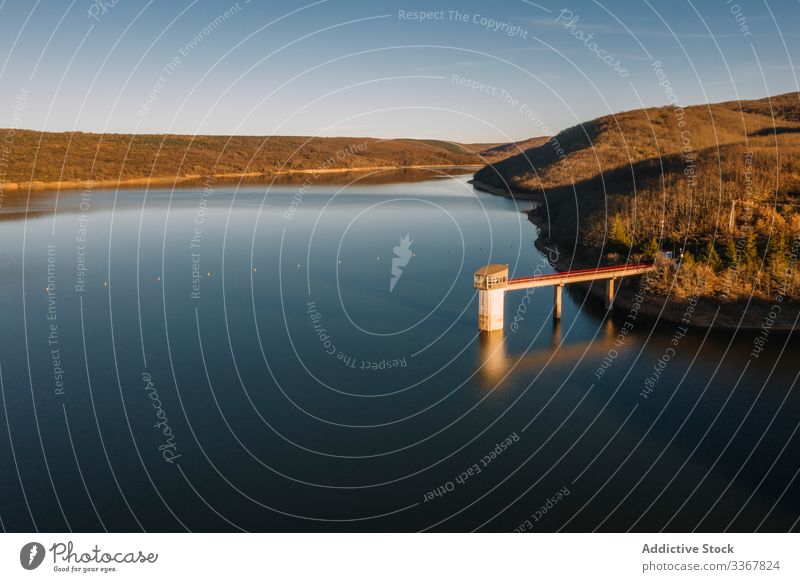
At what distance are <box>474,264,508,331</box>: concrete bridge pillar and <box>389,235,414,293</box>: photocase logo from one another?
13.2 meters

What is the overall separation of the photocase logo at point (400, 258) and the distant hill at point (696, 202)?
679 inches

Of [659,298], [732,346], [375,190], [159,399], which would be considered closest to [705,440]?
[732,346]

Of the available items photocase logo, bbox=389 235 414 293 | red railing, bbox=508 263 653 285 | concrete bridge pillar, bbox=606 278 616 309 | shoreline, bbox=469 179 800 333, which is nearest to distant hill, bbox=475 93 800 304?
shoreline, bbox=469 179 800 333

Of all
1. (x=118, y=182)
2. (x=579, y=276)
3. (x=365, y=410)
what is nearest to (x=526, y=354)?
(x=579, y=276)

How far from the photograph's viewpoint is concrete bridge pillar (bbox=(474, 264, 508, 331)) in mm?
43500

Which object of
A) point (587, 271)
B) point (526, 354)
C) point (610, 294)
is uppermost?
point (587, 271)

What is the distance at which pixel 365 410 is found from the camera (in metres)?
32.8

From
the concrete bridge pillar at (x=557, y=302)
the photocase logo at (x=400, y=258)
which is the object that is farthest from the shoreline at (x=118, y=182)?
the concrete bridge pillar at (x=557, y=302)

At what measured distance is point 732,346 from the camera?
42312 millimetres

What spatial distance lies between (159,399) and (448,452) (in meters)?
15.1

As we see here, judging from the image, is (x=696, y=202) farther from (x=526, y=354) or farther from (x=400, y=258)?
(x=526, y=354)
